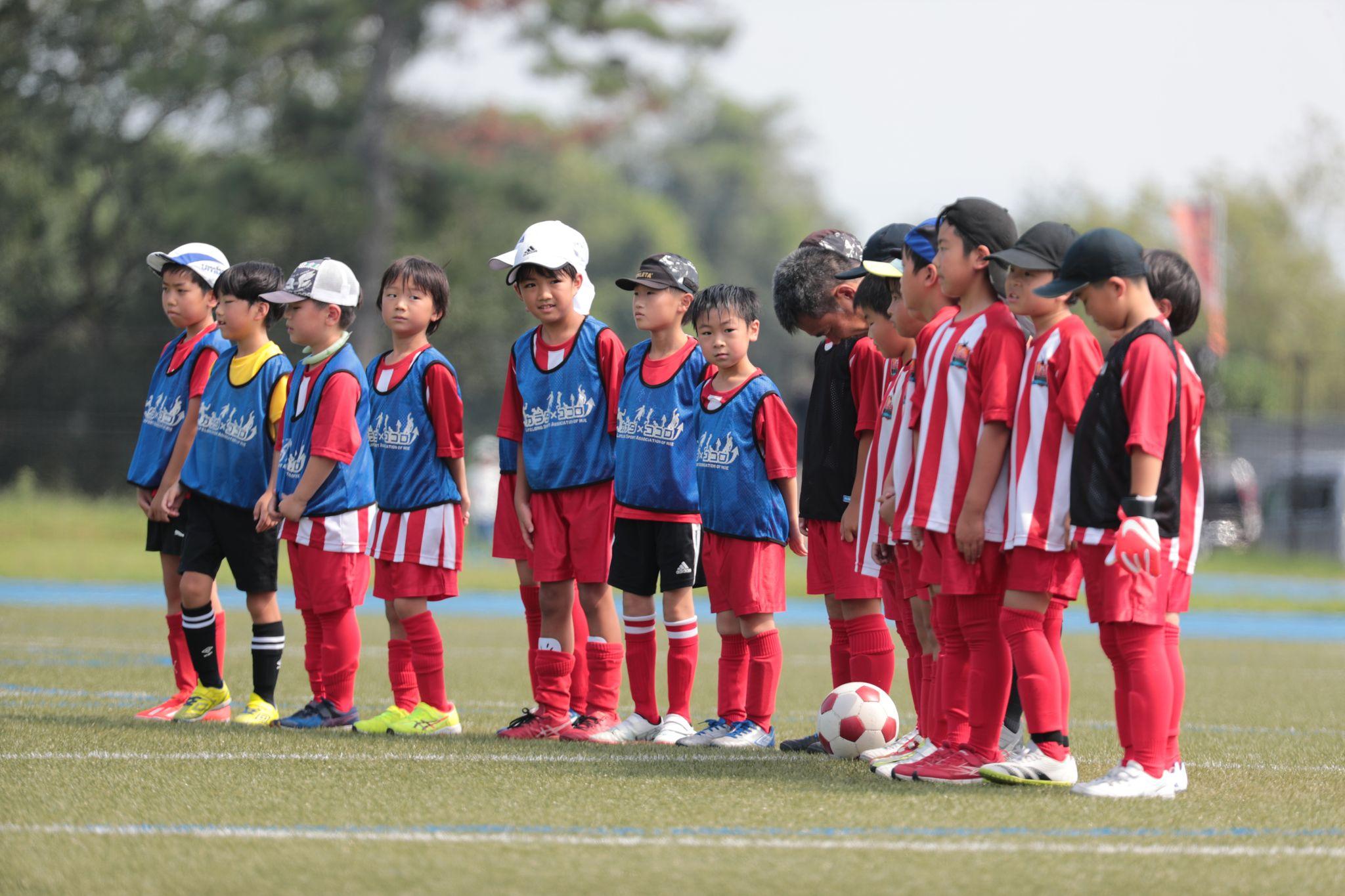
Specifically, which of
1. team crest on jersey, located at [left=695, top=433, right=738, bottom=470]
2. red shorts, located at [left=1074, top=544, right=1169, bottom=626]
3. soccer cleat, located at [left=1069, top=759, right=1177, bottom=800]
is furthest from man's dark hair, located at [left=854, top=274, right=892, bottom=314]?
soccer cleat, located at [left=1069, top=759, right=1177, bottom=800]

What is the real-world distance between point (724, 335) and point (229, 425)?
7.42 feet

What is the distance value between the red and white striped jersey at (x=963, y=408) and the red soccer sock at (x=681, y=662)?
1.46 meters

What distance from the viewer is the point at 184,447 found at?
6.88 metres

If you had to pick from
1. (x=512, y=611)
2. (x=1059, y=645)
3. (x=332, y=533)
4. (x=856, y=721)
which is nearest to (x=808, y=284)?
(x=856, y=721)

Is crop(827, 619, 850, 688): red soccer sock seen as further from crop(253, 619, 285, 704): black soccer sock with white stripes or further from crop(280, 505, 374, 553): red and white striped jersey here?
crop(253, 619, 285, 704): black soccer sock with white stripes

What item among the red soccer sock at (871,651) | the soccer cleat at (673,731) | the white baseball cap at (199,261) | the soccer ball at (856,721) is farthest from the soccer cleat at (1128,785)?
the white baseball cap at (199,261)

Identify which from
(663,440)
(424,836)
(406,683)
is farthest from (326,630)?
(424,836)

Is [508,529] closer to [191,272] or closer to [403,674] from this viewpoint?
[403,674]

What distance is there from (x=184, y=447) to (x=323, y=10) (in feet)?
71.4

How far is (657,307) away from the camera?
6.43m

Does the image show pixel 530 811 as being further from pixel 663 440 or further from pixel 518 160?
pixel 518 160

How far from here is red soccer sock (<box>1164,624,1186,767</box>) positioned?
15.9 ft

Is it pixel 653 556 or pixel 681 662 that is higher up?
pixel 653 556

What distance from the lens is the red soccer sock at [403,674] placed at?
655 cm
